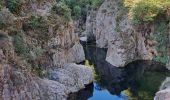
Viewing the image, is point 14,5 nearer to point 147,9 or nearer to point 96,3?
point 147,9

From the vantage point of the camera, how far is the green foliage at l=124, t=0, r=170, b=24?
45.1 meters

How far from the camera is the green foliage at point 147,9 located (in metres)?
45.1

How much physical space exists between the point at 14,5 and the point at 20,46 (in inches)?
216

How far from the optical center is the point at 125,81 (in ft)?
136

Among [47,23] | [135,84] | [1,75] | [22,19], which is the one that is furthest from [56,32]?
[1,75]

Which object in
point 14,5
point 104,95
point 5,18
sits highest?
point 14,5

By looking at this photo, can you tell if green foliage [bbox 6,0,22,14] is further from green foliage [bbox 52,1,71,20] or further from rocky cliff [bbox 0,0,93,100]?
green foliage [bbox 52,1,71,20]

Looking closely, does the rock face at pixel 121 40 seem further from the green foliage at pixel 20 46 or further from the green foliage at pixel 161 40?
the green foliage at pixel 20 46

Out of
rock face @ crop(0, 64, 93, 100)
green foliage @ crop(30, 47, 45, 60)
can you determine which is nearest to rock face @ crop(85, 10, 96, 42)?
rock face @ crop(0, 64, 93, 100)

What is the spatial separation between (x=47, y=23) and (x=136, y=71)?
13.3 meters

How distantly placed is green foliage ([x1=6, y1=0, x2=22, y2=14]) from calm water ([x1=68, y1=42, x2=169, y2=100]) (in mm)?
9188

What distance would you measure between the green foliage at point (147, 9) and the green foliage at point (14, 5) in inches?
634

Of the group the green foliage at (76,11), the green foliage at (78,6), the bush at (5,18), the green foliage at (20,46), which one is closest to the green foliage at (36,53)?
the green foliage at (20,46)

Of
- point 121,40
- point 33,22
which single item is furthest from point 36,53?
point 121,40
